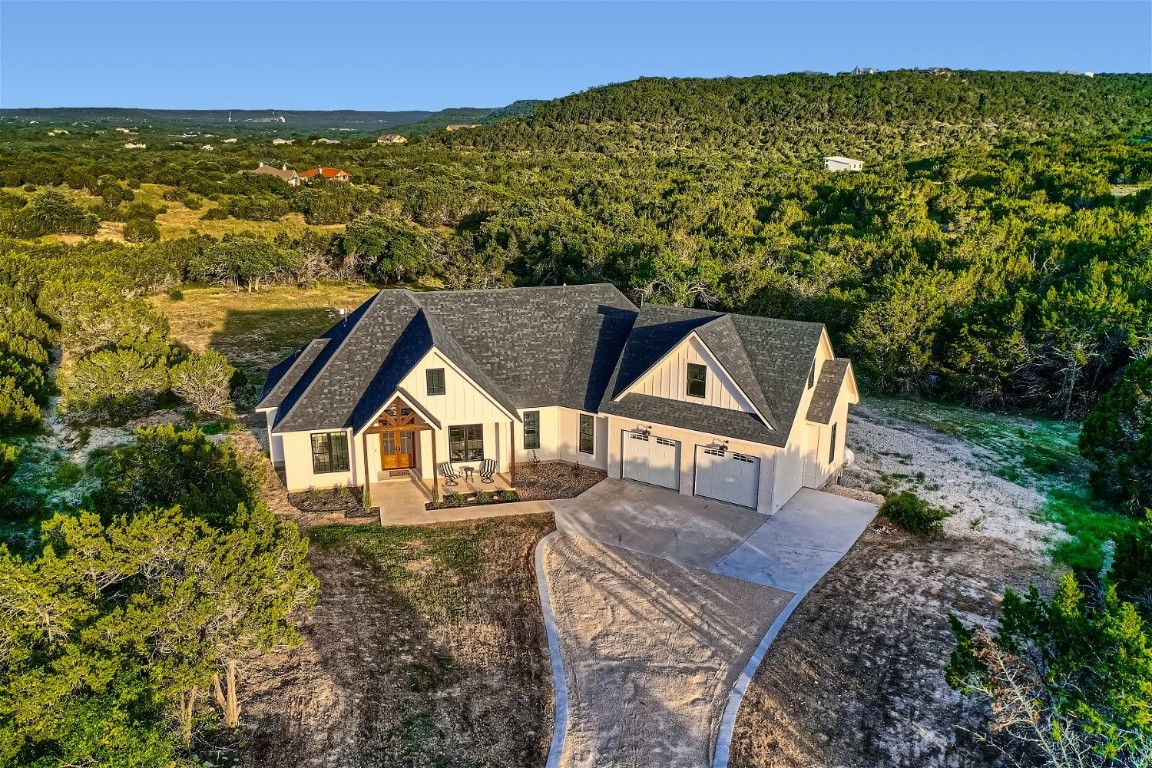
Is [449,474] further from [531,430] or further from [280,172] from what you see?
[280,172]

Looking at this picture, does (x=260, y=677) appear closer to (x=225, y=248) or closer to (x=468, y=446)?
(x=468, y=446)

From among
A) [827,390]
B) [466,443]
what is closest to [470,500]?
[466,443]

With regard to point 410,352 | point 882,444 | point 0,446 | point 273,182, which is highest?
point 273,182

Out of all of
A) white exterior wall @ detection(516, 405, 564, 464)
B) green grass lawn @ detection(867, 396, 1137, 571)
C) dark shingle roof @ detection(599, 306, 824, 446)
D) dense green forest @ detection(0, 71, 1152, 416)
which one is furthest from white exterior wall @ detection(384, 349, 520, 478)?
dense green forest @ detection(0, 71, 1152, 416)

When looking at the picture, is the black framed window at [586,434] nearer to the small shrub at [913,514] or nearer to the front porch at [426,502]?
the front porch at [426,502]

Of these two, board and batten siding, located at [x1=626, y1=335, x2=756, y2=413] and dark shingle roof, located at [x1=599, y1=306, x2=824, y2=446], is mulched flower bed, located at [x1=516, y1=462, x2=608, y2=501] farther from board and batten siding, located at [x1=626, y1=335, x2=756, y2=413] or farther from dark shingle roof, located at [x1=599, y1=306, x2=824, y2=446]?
board and batten siding, located at [x1=626, y1=335, x2=756, y2=413]

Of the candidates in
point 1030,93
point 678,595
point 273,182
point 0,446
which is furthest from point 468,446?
point 1030,93

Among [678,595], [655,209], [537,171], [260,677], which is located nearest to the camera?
[260,677]

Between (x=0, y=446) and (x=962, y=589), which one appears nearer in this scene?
(x=962, y=589)
